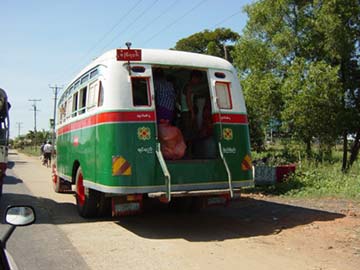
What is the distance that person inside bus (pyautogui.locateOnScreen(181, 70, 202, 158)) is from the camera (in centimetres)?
964

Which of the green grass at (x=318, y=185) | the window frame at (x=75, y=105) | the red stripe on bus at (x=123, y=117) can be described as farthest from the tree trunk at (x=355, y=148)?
the red stripe on bus at (x=123, y=117)

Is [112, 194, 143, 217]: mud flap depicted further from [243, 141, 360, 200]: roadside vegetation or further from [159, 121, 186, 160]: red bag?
[243, 141, 360, 200]: roadside vegetation

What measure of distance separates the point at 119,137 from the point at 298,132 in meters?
10.0

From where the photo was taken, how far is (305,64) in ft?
53.2

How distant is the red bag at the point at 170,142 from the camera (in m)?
8.73

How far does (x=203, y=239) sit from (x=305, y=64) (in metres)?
10.1

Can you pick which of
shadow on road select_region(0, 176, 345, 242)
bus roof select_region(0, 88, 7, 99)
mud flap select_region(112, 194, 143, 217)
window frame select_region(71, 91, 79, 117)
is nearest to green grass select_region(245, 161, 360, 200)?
shadow on road select_region(0, 176, 345, 242)

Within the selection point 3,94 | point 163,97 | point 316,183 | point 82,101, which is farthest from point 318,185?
point 3,94

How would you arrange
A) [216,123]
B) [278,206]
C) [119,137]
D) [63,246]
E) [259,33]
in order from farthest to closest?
[259,33] → [278,206] → [216,123] → [119,137] → [63,246]

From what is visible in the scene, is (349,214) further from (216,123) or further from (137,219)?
(137,219)

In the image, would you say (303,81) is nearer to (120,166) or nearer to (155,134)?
(155,134)

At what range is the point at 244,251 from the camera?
6.95 meters

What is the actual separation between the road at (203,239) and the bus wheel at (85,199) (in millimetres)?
198

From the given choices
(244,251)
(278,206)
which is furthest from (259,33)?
(244,251)
